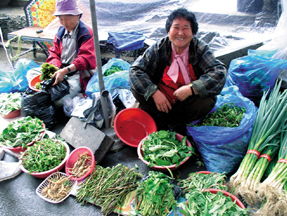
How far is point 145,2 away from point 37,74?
2.57 metres

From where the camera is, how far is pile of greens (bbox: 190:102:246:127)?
6.64 ft

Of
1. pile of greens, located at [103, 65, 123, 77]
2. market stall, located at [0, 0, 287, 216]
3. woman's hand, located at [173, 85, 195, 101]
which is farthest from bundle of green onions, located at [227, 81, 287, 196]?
pile of greens, located at [103, 65, 123, 77]

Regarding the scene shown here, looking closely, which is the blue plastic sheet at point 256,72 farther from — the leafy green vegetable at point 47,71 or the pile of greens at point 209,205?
the leafy green vegetable at point 47,71

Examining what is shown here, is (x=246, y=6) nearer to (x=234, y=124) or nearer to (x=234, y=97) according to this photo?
(x=234, y=97)

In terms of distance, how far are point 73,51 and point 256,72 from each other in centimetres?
254

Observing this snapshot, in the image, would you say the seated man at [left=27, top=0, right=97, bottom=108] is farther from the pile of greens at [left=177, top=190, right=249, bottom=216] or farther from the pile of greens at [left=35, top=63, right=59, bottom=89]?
the pile of greens at [left=177, top=190, right=249, bottom=216]

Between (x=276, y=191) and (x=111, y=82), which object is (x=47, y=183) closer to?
(x=111, y=82)

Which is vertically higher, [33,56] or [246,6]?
[246,6]

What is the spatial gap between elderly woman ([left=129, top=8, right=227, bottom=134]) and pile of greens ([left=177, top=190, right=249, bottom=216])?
0.92m

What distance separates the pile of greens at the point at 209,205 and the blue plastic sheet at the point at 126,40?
2.70 meters

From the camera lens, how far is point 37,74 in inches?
123

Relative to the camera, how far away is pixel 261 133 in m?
1.93

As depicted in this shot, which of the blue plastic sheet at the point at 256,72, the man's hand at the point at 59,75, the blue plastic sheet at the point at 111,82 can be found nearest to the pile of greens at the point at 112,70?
the blue plastic sheet at the point at 111,82

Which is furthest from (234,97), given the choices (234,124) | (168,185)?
(168,185)
